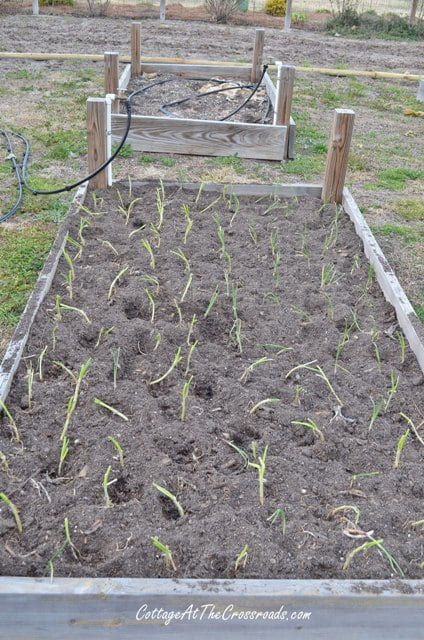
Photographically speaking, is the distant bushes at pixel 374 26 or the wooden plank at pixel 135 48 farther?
the distant bushes at pixel 374 26

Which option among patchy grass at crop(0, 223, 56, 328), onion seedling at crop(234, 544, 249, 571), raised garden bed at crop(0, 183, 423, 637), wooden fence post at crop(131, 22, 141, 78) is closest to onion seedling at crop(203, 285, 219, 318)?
raised garden bed at crop(0, 183, 423, 637)

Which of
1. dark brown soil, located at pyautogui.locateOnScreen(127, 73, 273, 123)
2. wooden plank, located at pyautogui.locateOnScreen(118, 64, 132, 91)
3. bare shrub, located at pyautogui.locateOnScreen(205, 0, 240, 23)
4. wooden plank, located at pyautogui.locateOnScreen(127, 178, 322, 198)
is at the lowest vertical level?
wooden plank, located at pyautogui.locateOnScreen(127, 178, 322, 198)

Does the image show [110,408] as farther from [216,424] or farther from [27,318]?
[27,318]

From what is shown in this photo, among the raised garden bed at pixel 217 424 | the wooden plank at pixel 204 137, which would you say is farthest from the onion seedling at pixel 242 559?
the wooden plank at pixel 204 137

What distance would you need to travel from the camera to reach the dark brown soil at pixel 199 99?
23.1ft

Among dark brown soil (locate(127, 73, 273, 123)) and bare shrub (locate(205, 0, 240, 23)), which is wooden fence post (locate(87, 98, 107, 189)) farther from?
bare shrub (locate(205, 0, 240, 23))

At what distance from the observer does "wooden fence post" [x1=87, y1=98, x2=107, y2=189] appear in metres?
4.21

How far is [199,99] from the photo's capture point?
768 cm

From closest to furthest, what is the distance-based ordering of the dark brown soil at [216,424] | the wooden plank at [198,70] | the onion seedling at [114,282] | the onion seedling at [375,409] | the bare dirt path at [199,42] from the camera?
the dark brown soil at [216,424], the onion seedling at [375,409], the onion seedling at [114,282], the wooden plank at [198,70], the bare dirt path at [199,42]

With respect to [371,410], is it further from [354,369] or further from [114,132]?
[114,132]

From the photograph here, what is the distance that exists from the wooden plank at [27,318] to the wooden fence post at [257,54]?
206 inches

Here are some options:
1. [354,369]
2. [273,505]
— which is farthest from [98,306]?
[273,505]

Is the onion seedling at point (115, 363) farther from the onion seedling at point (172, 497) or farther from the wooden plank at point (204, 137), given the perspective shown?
the wooden plank at point (204, 137)

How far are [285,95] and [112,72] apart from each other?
67.3 inches
